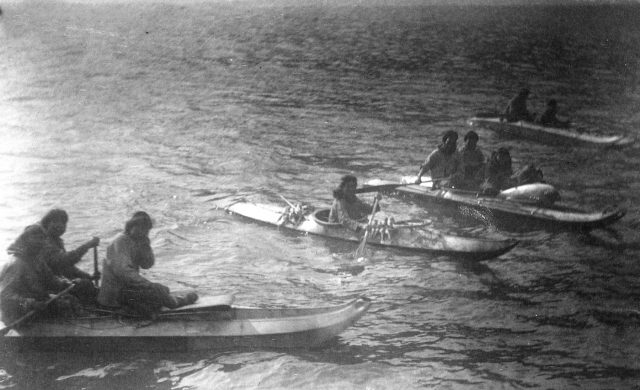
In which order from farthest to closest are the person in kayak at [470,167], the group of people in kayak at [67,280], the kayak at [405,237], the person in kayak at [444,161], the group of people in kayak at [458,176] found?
the person in kayak at [444,161]
the person in kayak at [470,167]
the group of people in kayak at [458,176]
the kayak at [405,237]
the group of people in kayak at [67,280]

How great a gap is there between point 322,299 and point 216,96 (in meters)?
21.5

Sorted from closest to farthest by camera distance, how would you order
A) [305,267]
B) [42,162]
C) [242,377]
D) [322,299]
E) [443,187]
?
[242,377]
[322,299]
[305,267]
[443,187]
[42,162]

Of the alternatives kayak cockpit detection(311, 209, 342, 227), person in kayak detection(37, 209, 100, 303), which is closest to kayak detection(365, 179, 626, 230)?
kayak cockpit detection(311, 209, 342, 227)

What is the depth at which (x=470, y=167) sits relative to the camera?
16.0m

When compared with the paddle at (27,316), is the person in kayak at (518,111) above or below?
above

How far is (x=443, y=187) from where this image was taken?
1593 cm

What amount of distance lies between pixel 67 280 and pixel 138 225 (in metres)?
1.59

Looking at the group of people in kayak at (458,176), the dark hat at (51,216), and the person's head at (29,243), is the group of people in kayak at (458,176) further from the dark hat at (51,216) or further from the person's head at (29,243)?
the person's head at (29,243)

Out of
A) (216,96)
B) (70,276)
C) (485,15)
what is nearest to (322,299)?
(70,276)

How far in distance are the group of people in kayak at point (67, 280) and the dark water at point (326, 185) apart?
810 mm

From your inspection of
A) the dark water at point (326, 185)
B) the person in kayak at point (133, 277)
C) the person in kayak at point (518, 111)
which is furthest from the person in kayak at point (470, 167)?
the person in kayak at point (133, 277)

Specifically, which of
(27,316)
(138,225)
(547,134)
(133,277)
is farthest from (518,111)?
(27,316)

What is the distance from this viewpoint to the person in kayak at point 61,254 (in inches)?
385

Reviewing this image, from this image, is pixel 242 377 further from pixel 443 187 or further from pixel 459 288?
pixel 443 187
